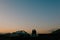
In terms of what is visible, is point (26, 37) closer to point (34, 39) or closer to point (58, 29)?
point (34, 39)

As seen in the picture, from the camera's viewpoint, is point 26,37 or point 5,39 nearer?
point 26,37

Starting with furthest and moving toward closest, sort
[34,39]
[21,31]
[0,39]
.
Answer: [0,39], [21,31], [34,39]

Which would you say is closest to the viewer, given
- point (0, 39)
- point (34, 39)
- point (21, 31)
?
point (34, 39)

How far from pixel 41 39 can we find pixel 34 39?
3997mm

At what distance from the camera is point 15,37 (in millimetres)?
35750

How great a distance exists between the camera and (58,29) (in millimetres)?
39062

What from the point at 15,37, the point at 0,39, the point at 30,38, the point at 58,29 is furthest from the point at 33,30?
the point at 0,39

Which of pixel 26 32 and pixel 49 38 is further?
pixel 26 32

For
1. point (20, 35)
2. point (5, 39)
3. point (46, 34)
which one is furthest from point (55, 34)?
point (5, 39)

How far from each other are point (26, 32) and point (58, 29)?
7461 millimetres

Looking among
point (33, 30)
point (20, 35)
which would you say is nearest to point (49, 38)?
point (33, 30)

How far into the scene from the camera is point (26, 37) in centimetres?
3666

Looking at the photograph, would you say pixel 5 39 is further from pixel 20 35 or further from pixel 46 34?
pixel 46 34

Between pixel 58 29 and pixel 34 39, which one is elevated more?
pixel 58 29
